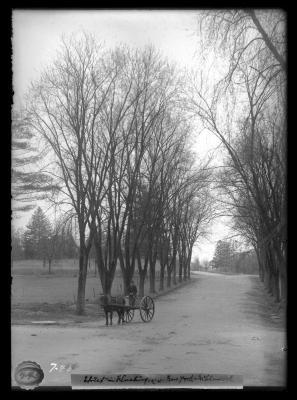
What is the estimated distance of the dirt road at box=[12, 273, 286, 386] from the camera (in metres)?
6.99

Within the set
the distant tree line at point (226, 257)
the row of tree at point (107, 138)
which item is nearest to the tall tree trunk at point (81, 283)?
the row of tree at point (107, 138)

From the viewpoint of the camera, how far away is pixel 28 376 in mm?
6430

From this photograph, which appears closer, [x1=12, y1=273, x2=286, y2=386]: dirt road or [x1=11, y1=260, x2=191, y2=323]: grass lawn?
[x1=12, y1=273, x2=286, y2=386]: dirt road

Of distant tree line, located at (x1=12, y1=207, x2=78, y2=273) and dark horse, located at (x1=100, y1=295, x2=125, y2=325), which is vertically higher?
distant tree line, located at (x1=12, y1=207, x2=78, y2=273)

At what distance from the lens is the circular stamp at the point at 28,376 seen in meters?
6.36

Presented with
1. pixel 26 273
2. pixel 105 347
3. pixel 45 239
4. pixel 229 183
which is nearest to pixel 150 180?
pixel 229 183

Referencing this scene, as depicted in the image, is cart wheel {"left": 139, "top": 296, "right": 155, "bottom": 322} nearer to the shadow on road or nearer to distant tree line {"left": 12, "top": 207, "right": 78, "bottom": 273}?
the shadow on road

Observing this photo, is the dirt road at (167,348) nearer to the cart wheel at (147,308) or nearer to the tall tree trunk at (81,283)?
the cart wheel at (147,308)

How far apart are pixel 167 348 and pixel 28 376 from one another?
12.8 feet

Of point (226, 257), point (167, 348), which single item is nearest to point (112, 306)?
point (226, 257)

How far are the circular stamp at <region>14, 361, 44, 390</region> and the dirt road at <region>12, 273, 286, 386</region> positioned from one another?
0.13 metres

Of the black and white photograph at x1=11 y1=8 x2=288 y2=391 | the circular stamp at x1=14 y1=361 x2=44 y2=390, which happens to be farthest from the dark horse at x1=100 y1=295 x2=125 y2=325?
the circular stamp at x1=14 y1=361 x2=44 y2=390
